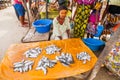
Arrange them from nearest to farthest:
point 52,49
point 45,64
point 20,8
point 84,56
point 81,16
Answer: point 45,64 < point 84,56 < point 52,49 < point 81,16 < point 20,8

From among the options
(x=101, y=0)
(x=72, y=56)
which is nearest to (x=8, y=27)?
(x=101, y=0)

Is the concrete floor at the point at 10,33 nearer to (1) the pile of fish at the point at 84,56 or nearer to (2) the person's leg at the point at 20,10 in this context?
(2) the person's leg at the point at 20,10

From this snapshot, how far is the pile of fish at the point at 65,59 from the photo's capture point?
3.24 meters

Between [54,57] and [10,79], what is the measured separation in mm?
906

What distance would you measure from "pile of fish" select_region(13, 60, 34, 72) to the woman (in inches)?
75.6

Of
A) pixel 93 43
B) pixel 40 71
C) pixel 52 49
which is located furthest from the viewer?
pixel 93 43

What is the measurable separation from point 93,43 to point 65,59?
1742 mm

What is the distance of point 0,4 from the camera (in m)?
10.6

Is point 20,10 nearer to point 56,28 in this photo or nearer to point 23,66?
point 56,28

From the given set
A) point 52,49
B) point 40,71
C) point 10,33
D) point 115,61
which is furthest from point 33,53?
point 10,33

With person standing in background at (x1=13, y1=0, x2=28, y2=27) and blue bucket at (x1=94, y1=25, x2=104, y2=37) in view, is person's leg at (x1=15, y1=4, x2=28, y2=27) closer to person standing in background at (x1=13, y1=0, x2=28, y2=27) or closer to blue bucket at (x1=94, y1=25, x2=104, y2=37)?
person standing in background at (x1=13, y1=0, x2=28, y2=27)

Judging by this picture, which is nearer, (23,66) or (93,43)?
(23,66)

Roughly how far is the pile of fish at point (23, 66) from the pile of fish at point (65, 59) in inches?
19.9

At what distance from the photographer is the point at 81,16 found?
4625 millimetres
